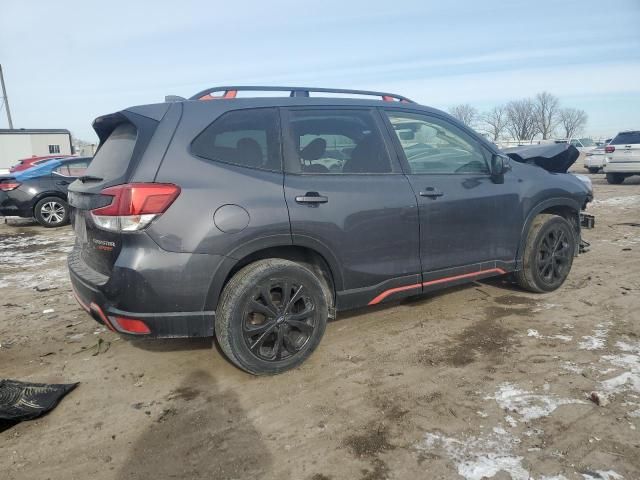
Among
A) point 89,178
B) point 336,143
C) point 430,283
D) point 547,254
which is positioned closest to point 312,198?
point 336,143

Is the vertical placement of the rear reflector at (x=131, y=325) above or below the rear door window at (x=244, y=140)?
below

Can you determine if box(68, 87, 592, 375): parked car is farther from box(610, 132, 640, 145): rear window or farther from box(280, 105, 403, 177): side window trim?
box(610, 132, 640, 145): rear window

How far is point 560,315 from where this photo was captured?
14.0 feet

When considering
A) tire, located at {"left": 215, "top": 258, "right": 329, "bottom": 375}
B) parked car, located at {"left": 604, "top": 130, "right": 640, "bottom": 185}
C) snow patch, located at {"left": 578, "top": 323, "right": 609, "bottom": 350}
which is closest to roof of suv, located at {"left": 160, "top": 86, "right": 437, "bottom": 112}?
tire, located at {"left": 215, "top": 258, "right": 329, "bottom": 375}

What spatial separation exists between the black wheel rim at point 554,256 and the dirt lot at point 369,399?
23cm

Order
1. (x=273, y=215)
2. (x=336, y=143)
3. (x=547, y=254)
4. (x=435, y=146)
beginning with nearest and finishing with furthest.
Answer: (x=273, y=215), (x=336, y=143), (x=435, y=146), (x=547, y=254)

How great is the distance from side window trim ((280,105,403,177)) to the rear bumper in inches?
35.4

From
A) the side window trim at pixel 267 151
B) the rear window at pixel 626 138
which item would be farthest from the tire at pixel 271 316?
the rear window at pixel 626 138

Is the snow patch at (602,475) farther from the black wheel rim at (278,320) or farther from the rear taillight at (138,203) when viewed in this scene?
the rear taillight at (138,203)

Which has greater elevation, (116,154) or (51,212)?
(116,154)

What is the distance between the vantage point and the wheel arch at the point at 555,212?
4.50m

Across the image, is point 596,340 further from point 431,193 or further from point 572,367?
point 431,193

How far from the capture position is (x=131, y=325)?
2.93 metres

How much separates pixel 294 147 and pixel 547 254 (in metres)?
2.89
